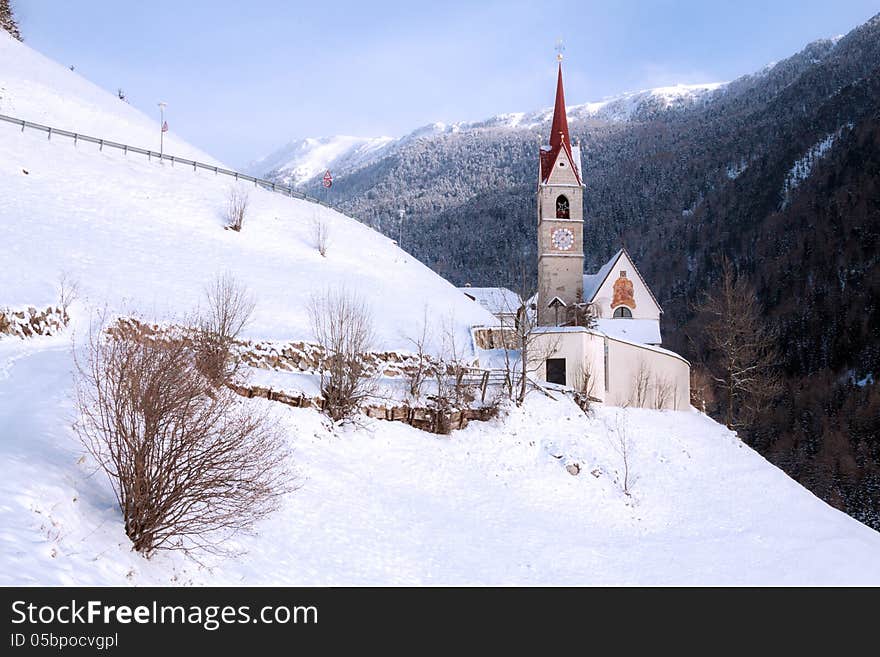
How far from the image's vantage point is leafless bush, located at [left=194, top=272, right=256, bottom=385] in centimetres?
1723

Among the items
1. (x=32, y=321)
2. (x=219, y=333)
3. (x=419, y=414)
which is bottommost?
(x=419, y=414)

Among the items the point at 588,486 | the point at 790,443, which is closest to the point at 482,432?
the point at 588,486

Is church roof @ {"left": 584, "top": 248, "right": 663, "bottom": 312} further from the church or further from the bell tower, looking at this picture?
the bell tower

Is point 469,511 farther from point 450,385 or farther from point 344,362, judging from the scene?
point 450,385

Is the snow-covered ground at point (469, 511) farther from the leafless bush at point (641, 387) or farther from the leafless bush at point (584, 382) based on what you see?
the leafless bush at point (641, 387)

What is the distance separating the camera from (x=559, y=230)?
193 ft

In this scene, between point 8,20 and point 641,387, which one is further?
point 8,20

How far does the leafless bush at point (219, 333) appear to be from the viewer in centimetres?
1723

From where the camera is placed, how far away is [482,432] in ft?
85.7

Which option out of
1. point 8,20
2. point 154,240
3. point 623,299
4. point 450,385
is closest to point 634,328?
point 623,299

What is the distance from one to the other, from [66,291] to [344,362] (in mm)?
9486
